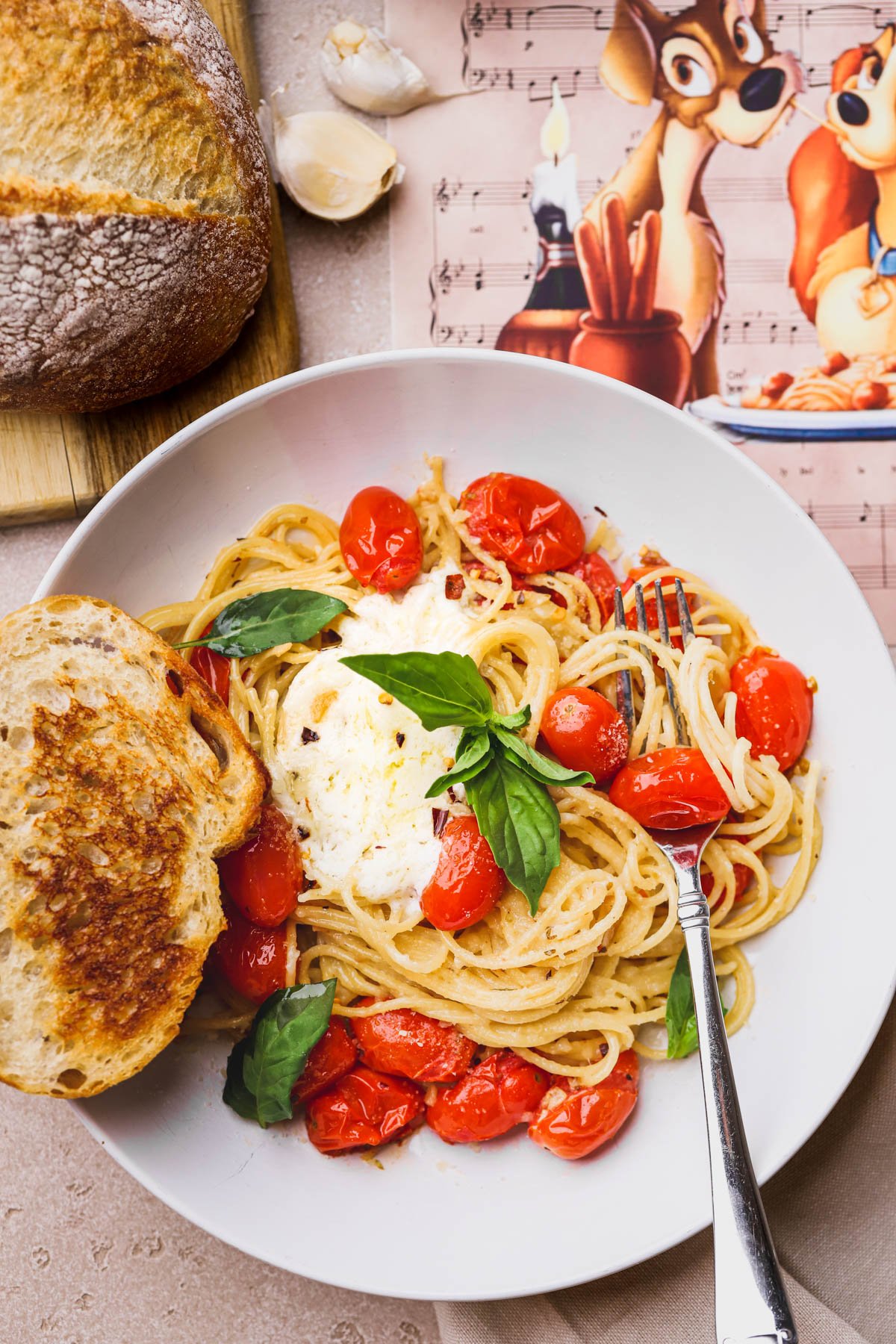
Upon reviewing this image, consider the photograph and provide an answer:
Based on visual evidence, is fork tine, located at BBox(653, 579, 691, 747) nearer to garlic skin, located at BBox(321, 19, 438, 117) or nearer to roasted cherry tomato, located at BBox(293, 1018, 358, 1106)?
roasted cherry tomato, located at BBox(293, 1018, 358, 1106)

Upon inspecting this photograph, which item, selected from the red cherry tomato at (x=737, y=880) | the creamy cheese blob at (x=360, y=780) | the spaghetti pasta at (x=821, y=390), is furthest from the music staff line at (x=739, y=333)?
the red cherry tomato at (x=737, y=880)

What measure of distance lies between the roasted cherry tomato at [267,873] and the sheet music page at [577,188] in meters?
1.73

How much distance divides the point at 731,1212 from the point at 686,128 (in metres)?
3.39

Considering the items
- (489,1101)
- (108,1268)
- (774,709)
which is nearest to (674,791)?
(774,709)

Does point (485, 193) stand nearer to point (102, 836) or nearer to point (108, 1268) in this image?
point (102, 836)

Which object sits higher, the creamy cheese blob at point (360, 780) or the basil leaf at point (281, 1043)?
the creamy cheese blob at point (360, 780)

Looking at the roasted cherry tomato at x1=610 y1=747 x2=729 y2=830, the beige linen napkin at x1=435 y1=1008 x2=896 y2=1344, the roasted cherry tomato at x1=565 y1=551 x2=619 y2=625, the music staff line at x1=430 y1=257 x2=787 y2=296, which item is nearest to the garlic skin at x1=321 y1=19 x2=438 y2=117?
the music staff line at x1=430 y1=257 x2=787 y2=296

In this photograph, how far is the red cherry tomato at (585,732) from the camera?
2.86 metres

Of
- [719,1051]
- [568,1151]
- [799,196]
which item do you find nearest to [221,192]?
[799,196]

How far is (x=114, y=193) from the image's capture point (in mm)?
2627

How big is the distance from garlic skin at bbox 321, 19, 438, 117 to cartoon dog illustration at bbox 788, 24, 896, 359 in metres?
1.37

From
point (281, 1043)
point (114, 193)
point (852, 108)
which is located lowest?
point (281, 1043)

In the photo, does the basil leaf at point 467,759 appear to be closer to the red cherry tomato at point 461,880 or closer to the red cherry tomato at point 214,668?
the red cherry tomato at point 461,880

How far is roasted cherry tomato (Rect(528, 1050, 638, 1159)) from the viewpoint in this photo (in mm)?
2828
